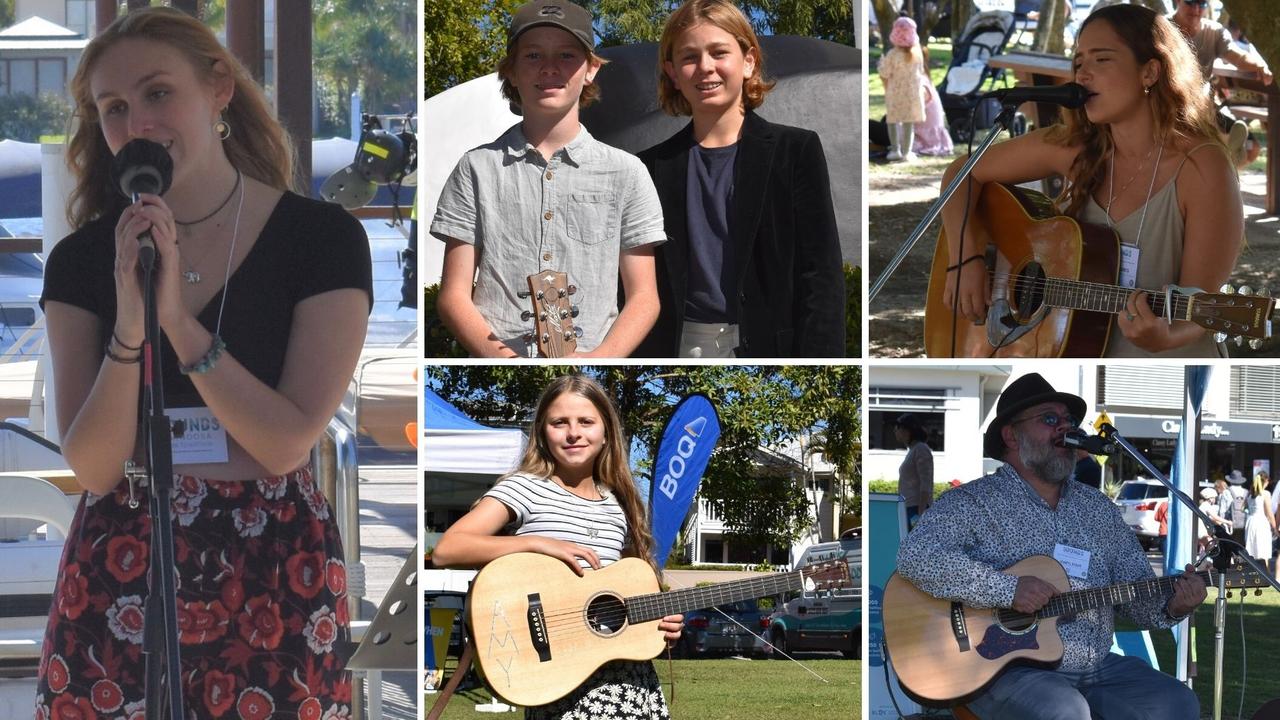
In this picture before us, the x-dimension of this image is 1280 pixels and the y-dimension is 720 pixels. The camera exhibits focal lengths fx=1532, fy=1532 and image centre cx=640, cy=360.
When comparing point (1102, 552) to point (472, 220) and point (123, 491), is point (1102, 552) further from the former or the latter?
point (123, 491)

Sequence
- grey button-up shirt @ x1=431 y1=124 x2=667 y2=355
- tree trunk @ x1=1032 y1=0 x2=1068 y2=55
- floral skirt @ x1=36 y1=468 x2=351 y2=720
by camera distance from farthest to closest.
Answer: tree trunk @ x1=1032 y1=0 x2=1068 y2=55 → grey button-up shirt @ x1=431 y1=124 x2=667 y2=355 → floral skirt @ x1=36 y1=468 x2=351 y2=720

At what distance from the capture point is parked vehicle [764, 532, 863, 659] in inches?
175

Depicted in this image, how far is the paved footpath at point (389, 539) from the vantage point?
443 centimetres

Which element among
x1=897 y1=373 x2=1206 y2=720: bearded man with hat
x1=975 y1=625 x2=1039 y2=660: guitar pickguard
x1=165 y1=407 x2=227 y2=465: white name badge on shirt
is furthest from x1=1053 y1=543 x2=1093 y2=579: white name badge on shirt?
x1=165 y1=407 x2=227 y2=465: white name badge on shirt

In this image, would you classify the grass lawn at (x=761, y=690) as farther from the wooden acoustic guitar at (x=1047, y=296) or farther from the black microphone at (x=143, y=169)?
the black microphone at (x=143, y=169)

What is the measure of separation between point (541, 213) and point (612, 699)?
1.38 meters

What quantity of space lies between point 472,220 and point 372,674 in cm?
133

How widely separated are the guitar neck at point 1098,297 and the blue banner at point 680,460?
3.36ft

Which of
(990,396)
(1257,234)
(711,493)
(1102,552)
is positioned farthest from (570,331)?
(1257,234)

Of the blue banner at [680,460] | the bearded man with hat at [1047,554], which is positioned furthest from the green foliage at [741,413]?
the bearded man with hat at [1047,554]

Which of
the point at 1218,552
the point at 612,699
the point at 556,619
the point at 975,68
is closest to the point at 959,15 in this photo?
the point at 975,68

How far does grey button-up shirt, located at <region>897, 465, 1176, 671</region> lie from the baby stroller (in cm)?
114

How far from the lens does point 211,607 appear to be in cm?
421

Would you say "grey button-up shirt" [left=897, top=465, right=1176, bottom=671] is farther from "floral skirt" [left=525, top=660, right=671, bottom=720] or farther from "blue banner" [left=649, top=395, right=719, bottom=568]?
"floral skirt" [left=525, top=660, right=671, bottom=720]
